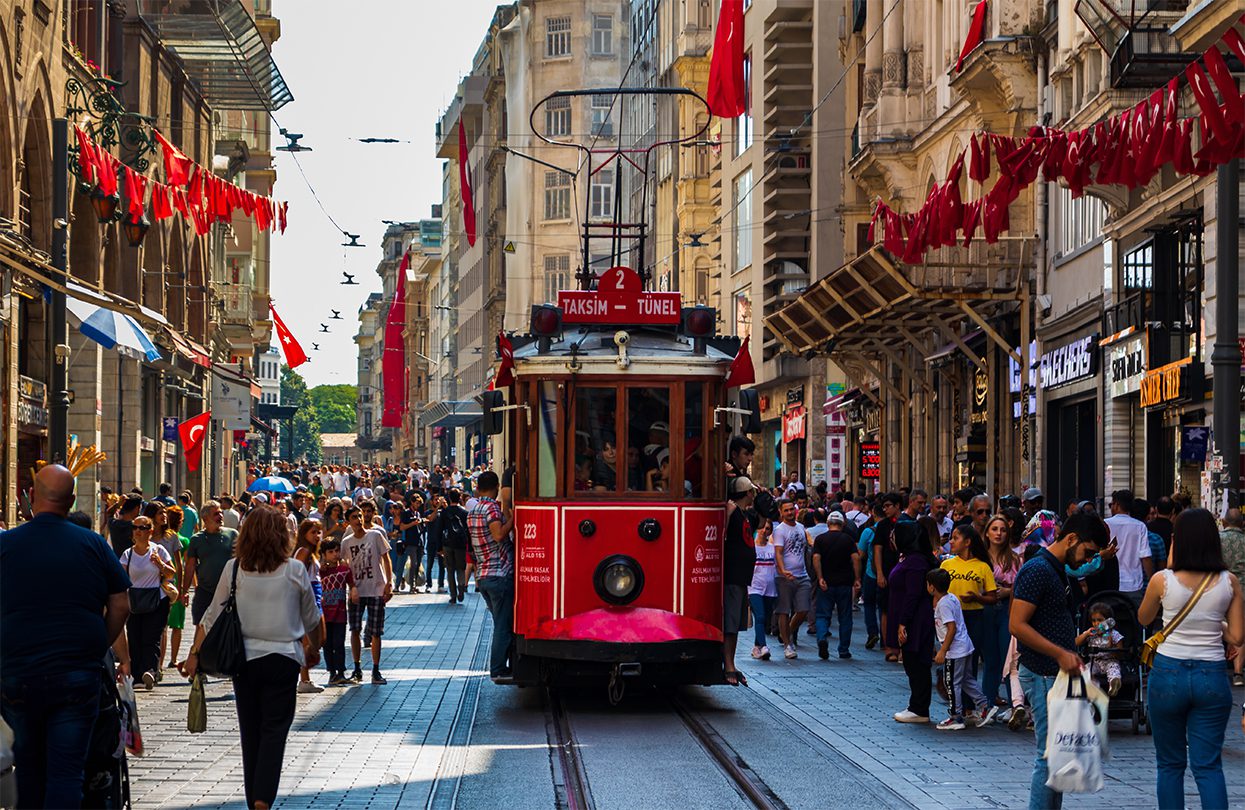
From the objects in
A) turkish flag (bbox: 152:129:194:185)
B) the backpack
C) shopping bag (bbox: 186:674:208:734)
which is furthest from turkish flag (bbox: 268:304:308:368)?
shopping bag (bbox: 186:674:208:734)

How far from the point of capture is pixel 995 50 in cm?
3112

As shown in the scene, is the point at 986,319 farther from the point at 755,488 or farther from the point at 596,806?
the point at 596,806

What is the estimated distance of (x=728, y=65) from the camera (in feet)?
107

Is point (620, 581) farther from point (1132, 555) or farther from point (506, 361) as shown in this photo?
point (1132, 555)

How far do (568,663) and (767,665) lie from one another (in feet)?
17.2

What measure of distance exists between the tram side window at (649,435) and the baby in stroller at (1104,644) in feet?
10.8

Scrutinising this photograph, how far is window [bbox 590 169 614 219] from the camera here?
8938cm

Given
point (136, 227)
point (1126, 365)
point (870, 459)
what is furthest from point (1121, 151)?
point (870, 459)

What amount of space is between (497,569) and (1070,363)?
51.5 ft

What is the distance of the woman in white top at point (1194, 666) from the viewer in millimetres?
8828

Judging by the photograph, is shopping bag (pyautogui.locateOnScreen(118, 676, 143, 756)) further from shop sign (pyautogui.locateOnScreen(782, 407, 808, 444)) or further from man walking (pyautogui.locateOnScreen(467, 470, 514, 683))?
shop sign (pyautogui.locateOnScreen(782, 407, 808, 444))

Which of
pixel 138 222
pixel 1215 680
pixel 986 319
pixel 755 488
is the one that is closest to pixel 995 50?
pixel 986 319

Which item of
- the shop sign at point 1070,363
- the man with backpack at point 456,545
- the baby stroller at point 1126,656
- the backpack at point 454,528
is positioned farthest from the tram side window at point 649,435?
the backpack at point 454,528

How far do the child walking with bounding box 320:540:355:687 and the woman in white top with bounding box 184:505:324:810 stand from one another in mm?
7531
